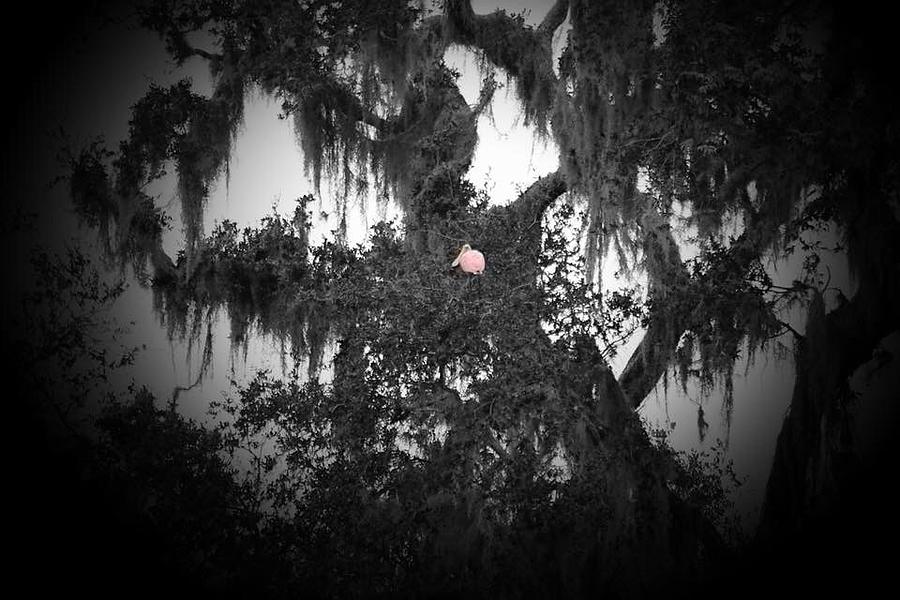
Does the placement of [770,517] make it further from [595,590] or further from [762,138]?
[762,138]

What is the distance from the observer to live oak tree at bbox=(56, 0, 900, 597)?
17.2ft

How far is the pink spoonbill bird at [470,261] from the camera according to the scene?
5414mm

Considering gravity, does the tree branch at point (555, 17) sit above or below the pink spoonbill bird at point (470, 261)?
above

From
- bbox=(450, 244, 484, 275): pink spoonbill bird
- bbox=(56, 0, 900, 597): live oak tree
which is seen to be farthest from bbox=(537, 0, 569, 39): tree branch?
bbox=(450, 244, 484, 275): pink spoonbill bird

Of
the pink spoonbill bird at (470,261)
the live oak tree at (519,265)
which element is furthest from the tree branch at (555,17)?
the pink spoonbill bird at (470,261)

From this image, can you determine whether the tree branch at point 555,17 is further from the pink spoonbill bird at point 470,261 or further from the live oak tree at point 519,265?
the pink spoonbill bird at point 470,261

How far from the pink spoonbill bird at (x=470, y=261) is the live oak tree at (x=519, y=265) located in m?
0.13

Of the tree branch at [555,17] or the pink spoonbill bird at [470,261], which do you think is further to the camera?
the tree branch at [555,17]

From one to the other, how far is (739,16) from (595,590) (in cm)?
510

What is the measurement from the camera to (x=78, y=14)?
8047 millimetres

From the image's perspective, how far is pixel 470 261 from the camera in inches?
213

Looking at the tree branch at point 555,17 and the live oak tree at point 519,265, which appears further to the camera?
the tree branch at point 555,17

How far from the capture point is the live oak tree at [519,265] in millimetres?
5250

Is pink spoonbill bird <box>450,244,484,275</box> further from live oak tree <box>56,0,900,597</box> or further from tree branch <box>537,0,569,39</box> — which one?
tree branch <box>537,0,569,39</box>
